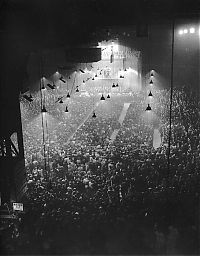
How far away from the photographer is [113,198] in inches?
325

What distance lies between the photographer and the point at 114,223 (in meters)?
7.49

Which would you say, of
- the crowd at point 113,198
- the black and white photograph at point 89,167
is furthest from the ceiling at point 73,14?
the crowd at point 113,198

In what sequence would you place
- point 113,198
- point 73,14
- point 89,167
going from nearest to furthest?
point 73,14
point 113,198
point 89,167

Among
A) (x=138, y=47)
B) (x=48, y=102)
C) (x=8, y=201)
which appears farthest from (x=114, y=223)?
(x=138, y=47)

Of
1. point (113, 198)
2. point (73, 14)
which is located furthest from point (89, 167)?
point (73, 14)

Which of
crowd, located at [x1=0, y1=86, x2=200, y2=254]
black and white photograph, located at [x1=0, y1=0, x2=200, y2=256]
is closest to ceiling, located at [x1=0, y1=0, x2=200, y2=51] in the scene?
black and white photograph, located at [x1=0, y1=0, x2=200, y2=256]

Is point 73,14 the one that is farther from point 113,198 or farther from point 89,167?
point 89,167

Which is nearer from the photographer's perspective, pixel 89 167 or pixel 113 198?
pixel 113 198

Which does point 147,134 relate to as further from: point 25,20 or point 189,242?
point 25,20

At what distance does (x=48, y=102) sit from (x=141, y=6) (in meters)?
14.5

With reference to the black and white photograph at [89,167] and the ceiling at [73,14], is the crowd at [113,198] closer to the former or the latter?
the black and white photograph at [89,167]

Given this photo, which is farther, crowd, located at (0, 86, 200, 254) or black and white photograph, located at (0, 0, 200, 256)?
crowd, located at (0, 86, 200, 254)

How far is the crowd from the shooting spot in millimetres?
7082

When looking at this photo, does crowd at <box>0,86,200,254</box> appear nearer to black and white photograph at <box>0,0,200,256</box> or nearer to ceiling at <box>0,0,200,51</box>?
black and white photograph at <box>0,0,200,256</box>
